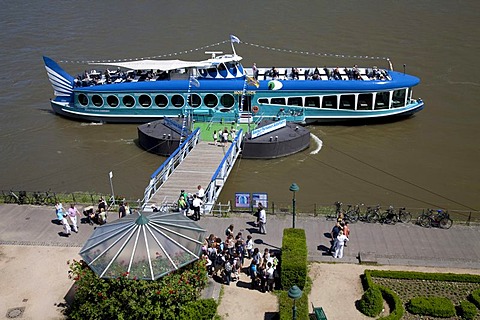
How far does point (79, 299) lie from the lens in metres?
17.2

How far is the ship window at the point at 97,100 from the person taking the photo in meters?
37.7

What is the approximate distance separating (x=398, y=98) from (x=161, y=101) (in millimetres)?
16053

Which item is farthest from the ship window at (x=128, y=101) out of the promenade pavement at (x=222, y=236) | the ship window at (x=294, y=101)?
the promenade pavement at (x=222, y=236)

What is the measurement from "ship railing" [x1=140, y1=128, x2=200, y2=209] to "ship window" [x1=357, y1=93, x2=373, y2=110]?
11.4 m

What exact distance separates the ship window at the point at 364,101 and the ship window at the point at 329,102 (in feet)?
5.23

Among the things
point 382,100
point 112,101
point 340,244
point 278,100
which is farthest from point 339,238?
point 112,101

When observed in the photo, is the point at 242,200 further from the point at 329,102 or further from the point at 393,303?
the point at 329,102

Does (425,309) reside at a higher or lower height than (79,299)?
lower

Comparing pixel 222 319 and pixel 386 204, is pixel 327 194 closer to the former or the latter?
pixel 386 204

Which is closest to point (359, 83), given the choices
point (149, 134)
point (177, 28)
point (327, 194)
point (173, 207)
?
point (327, 194)

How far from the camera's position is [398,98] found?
120 feet

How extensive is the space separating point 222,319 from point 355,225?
7819mm

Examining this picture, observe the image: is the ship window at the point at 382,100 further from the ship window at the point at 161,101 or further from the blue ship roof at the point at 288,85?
the ship window at the point at 161,101

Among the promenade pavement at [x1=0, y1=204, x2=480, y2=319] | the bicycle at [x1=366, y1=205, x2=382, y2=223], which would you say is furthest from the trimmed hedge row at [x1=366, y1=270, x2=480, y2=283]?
the bicycle at [x1=366, y1=205, x2=382, y2=223]
